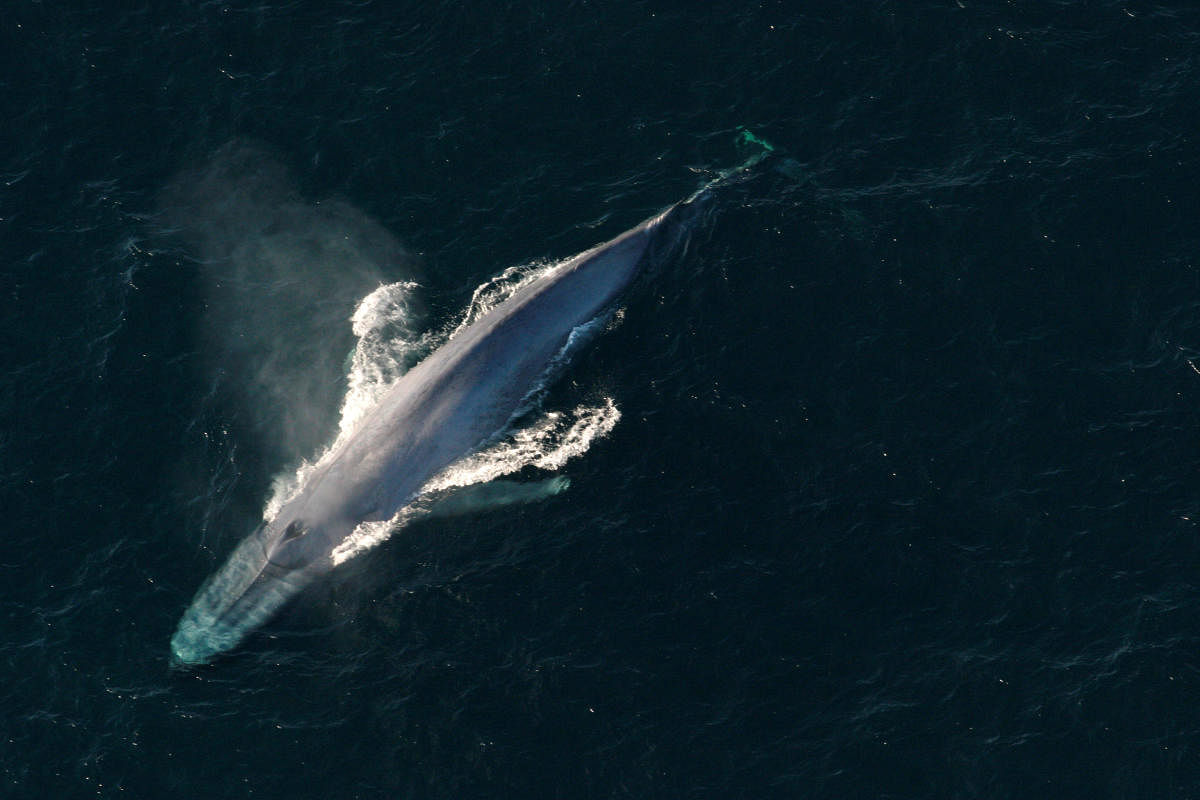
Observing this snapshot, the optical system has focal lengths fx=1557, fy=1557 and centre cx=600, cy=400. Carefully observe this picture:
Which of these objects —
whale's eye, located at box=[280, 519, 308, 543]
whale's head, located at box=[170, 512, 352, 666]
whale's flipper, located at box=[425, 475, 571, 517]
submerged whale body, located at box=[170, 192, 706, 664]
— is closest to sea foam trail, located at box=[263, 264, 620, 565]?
whale's flipper, located at box=[425, 475, 571, 517]

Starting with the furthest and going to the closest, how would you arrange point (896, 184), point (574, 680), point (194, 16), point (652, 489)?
point (194, 16) → point (896, 184) → point (652, 489) → point (574, 680)

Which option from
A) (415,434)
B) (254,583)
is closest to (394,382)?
(415,434)

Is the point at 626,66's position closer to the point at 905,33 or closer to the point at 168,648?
the point at 905,33

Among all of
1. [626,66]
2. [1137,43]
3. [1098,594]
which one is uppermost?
[626,66]

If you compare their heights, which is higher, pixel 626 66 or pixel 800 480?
pixel 626 66

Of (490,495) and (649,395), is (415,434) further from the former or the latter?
(649,395)

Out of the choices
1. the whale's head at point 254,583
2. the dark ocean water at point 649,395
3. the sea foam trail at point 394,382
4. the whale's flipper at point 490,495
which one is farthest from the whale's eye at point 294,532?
the whale's flipper at point 490,495

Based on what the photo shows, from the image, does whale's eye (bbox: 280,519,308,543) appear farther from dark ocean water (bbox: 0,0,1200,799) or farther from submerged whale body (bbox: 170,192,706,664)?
dark ocean water (bbox: 0,0,1200,799)

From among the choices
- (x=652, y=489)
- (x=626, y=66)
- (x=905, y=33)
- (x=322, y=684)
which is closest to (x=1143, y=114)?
(x=905, y=33)
